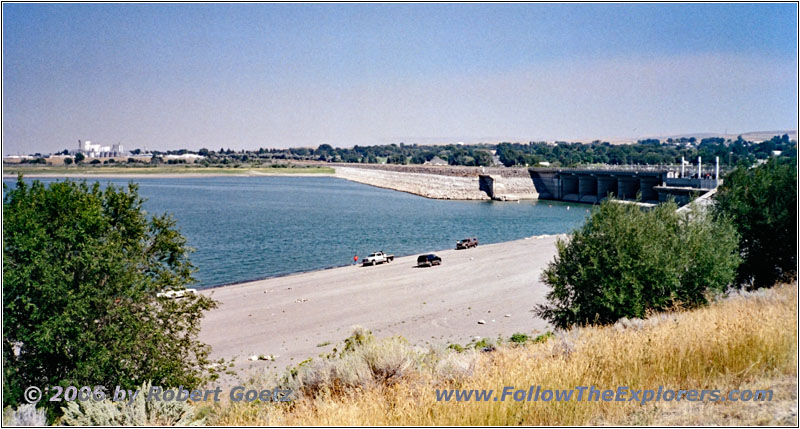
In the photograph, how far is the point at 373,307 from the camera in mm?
23531

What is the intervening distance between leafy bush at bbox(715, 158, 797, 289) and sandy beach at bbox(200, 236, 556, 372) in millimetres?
6547

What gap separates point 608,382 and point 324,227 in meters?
51.1

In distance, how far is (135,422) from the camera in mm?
6488

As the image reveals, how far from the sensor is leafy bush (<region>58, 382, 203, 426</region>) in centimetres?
643

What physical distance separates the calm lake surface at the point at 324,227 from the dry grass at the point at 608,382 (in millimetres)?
19086

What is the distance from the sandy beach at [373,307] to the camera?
18422 mm

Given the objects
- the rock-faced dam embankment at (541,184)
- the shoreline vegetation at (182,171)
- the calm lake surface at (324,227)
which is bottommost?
the calm lake surface at (324,227)

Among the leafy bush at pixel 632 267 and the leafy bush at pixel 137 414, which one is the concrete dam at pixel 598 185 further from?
the leafy bush at pixel 137 414

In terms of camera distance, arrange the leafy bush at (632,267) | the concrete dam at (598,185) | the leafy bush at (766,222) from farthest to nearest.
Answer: the concrete dam at (598,185), the leafy bush at (766,222), the leafy bush at (632,267)

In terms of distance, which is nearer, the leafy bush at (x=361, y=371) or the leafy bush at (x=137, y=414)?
the leafy bush at (x=137, y=414)

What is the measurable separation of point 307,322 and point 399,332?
370cm

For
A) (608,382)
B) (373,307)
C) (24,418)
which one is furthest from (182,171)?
(608,382)

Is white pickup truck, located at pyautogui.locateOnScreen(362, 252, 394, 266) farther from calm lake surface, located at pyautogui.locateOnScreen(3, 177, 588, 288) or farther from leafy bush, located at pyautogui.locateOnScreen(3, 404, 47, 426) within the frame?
leafy bush, located at pyautogui.locateOnScreen(3, 404, 47, 426)

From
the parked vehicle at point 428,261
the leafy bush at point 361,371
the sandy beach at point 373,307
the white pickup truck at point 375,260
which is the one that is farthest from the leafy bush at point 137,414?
the white pickup truck at point 375,260
